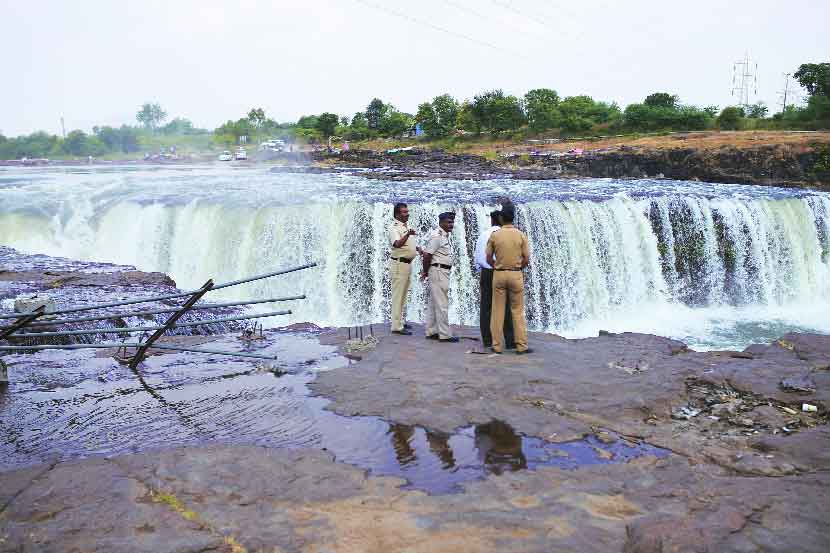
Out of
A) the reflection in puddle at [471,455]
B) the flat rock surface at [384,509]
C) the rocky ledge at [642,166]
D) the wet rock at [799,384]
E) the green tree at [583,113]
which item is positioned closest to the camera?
the flat rock surface at [384,509]

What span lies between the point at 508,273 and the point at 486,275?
385mm

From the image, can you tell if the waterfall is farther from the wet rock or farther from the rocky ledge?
the wet rock

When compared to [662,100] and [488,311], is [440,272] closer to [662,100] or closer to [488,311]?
[488,311]

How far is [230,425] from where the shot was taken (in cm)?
544

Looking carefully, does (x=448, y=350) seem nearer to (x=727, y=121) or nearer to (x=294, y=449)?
(x=294, y=449)

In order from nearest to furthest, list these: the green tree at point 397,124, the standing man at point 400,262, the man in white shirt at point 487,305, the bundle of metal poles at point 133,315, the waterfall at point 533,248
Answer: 1. the bundle of metal poles at point 133,315
2. the man in white shirt at point 487,305
3. the standing man at point 400,262
4. the waterfall at point 533,248
5. the green tree at point 397,124

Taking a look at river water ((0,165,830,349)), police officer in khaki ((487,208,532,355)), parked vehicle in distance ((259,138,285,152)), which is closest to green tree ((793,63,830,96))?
river water ((0,165,830,349))

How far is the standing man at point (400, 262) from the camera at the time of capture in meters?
8.02

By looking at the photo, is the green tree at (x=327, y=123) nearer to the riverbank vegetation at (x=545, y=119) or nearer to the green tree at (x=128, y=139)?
the riverbank vegetation at (x=545, y=119)

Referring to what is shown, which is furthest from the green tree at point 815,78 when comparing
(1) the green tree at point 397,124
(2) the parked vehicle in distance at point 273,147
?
(2) the parked vehicle in distance at point 273,147

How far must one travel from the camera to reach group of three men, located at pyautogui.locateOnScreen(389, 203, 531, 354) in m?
7.07

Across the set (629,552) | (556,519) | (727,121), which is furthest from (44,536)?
(727,121)

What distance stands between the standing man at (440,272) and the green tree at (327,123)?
4817 centimetres

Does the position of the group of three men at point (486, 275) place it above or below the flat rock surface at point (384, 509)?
above
